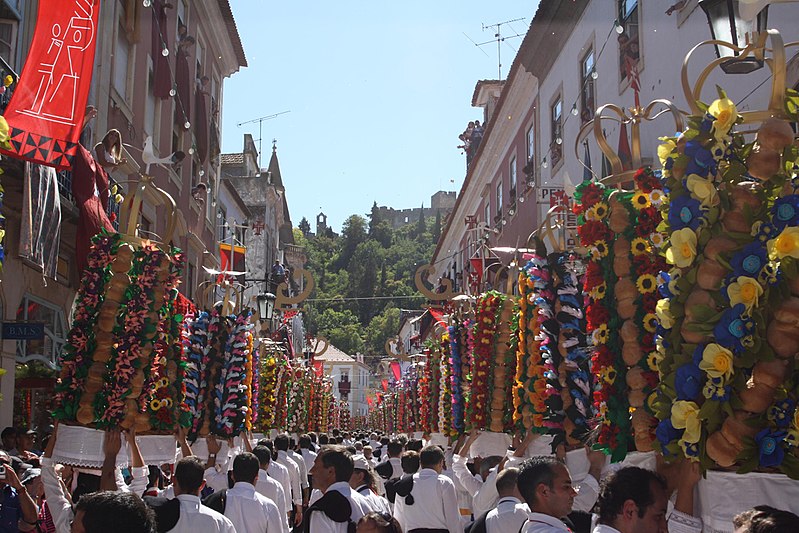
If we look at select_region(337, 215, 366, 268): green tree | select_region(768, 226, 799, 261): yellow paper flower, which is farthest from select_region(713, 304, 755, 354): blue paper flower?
select_region(337, 215, 366, 268): green tree

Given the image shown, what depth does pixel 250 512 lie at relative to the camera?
8148 millimetres

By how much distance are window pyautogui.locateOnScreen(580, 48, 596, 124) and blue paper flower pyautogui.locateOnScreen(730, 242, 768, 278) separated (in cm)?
1452

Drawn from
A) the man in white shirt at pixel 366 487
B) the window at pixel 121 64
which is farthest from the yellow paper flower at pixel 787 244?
the window at pixel 121 64

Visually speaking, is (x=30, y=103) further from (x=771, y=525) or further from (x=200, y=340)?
(x=771, y=525)

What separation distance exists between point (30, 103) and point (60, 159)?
935 millimetres

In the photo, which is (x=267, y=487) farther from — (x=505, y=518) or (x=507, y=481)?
(x=505, y=518)

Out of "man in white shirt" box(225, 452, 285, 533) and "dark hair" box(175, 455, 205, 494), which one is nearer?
"dark hair" box(175, 455, 205, 494)

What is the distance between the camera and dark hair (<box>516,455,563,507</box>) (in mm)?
5762

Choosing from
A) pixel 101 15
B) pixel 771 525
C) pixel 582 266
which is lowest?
pixel 771 525

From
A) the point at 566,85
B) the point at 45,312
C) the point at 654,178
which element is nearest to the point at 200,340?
the point at 45,312

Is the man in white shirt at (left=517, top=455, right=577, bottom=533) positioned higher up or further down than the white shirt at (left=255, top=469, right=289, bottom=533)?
higher up

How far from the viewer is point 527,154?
2572cm

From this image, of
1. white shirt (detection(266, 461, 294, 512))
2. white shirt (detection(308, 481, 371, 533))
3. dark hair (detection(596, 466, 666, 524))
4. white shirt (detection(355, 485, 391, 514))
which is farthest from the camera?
white shirt (detection(266, 461, 294, 512))

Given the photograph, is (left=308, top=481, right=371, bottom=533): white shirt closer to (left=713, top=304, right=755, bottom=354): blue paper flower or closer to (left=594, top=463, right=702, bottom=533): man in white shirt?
(left=594, top=463, right=702, bottom=533): man in white shirt
